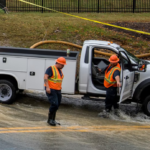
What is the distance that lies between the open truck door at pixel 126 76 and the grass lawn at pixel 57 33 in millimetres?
6156

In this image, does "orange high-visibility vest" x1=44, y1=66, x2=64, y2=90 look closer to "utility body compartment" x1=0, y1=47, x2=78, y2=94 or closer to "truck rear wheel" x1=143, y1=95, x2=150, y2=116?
"utility body compartment" x1=0, y1=47, x2=78, y2=94

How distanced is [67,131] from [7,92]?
3.01 metres

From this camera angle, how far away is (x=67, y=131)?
22.5ft

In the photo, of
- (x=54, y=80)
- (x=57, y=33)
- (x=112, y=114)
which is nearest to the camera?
(x=54, y=80)

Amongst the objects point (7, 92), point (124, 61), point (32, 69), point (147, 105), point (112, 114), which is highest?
point (124, 61)

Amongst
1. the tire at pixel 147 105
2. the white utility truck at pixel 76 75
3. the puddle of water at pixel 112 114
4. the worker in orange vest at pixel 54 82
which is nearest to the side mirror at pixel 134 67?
the white utility truck at pixel 76 75

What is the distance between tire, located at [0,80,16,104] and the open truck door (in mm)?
3069

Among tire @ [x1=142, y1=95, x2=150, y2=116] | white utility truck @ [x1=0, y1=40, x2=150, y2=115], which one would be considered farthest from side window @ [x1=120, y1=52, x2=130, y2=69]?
tire @ [x1=142, y1=95, x2=150, y2=116]

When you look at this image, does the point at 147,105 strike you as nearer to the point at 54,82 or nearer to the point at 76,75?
the point at 76,75

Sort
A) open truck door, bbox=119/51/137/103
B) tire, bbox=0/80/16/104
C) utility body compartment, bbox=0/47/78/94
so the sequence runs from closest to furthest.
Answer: open truck door, bbox=119/51/137/103 < utility body compartment, bbox=0/47/78/94 < tire, bbox=0/80/16/104

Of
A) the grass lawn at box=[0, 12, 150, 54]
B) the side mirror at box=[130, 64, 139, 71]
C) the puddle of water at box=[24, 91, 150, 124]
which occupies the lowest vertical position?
the puddle of water at box=[24, 91, 150, 124]

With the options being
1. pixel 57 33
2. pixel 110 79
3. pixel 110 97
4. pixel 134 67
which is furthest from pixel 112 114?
pixel 57 33

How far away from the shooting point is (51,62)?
8.77 metres

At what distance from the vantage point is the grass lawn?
15116 millimetres
